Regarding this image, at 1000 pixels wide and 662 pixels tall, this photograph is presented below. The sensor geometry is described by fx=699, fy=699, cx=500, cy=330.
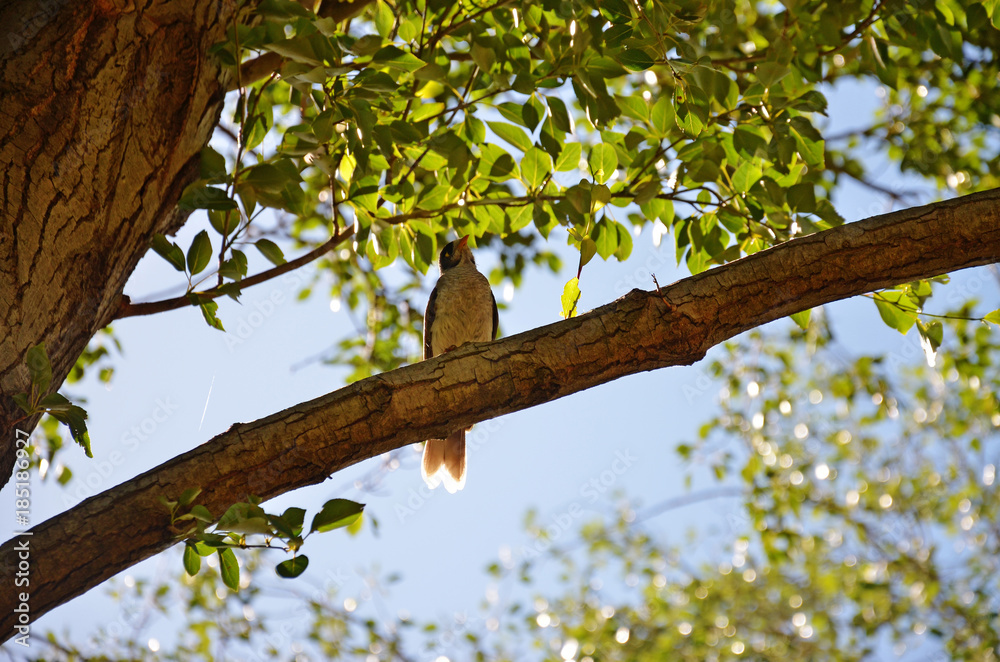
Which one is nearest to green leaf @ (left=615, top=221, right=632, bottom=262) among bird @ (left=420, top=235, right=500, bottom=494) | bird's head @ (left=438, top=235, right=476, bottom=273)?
bird @ (left=420, top=235, right=500, bottom=494)

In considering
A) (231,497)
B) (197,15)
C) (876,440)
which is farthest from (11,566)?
(876,440)

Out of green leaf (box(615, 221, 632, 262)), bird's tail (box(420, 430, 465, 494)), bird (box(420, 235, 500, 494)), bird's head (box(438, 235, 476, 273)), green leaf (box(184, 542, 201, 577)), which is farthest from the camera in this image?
bird's head (box(438, 235, 476, 273))

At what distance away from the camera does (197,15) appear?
1.99 m

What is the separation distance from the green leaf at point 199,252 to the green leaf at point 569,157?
1179 mm

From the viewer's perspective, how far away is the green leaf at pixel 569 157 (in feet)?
7.97

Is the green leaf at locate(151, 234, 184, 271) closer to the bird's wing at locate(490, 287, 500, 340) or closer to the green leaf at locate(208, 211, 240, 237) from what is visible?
the green leaf at locate(208, 211, 240, 237)

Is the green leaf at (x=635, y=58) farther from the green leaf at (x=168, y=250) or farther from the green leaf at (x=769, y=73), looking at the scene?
the green leaf at (x=168, y=250)

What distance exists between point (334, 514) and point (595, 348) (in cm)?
77

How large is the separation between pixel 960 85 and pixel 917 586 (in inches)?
184

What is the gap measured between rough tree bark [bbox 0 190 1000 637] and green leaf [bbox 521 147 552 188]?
74cm

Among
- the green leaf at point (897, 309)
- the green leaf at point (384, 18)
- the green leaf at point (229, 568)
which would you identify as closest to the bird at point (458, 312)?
the green leaf at point (384, 18)

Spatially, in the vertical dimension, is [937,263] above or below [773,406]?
below

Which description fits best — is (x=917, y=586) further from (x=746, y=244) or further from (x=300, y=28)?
(x=300, y=28)

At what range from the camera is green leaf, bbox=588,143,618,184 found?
238 centimetres
